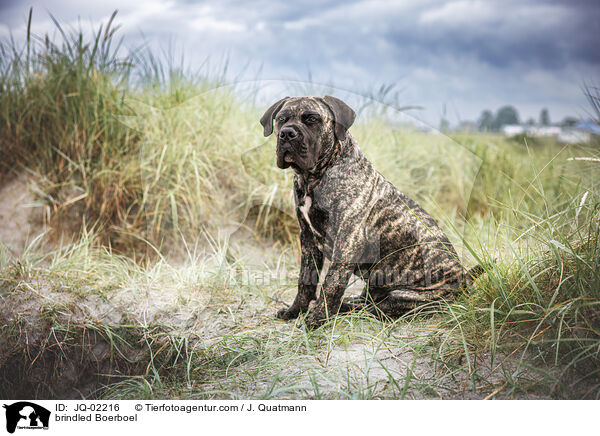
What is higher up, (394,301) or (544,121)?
(544,121)

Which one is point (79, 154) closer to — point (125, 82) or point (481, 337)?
point (125, 82)

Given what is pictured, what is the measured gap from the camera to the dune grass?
2115 millimetres

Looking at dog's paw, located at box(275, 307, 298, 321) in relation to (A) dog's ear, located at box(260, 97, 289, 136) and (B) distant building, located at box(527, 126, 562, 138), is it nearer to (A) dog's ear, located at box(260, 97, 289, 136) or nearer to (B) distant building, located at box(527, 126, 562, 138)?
(A) dog's ear, located at box(260, 97, 289, 136)

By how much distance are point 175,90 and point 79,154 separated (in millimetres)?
1191

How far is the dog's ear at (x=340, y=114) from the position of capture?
7.78 feet

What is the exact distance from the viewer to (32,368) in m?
2.54

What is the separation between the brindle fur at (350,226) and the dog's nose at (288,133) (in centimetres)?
5

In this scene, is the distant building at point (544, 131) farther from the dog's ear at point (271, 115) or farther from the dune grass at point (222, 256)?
the dog's ear at point (271, 115)

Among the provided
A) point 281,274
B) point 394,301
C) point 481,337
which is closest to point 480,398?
point 481,337
